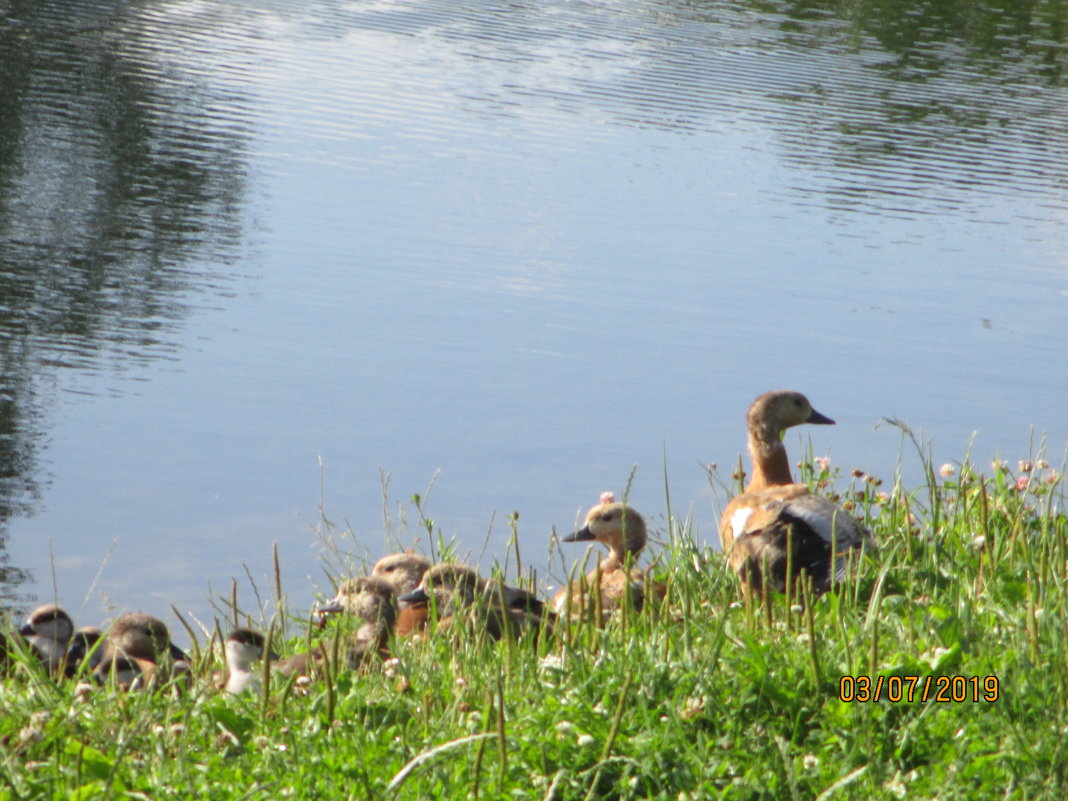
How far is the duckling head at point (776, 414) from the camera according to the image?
28.0ft

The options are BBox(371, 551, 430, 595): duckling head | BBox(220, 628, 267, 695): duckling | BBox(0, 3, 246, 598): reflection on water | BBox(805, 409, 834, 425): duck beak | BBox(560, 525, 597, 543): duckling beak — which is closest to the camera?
BBox(220, 628, 267, 695): duckling

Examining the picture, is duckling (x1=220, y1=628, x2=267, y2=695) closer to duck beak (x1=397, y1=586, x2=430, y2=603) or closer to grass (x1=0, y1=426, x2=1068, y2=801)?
grass (x1=0, y1=426, x2=1068, y2=801)

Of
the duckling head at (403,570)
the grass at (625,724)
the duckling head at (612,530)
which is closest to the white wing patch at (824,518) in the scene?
the grass at (625,724)

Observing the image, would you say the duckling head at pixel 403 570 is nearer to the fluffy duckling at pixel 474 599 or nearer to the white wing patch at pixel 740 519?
the fluffy duckling at pixel 474 599

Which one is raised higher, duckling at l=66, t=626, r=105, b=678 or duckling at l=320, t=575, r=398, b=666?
duckling at l=320, t=575, r=398, b=666

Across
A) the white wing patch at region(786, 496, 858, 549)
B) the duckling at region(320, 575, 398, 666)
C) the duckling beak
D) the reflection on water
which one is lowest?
the reflection on water

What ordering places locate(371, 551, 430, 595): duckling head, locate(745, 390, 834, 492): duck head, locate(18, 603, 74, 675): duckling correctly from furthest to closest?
1. locate(745, 390, 834, 492): duck head
2. locate(371, 551, 430, 595): duckling head
3. locate(18, 603, 74, 675): duckling

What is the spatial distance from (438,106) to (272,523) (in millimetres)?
19522

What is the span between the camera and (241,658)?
5.47 m

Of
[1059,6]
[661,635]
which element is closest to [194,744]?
[661,635]

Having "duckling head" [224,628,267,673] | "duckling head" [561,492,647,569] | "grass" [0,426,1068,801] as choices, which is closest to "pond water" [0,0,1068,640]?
"duckling head" [561,492,647,569]

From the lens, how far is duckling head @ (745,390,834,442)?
8.52 meters

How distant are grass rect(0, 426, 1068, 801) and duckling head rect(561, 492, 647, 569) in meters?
2.46

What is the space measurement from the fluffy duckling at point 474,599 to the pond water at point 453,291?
3.80ft
